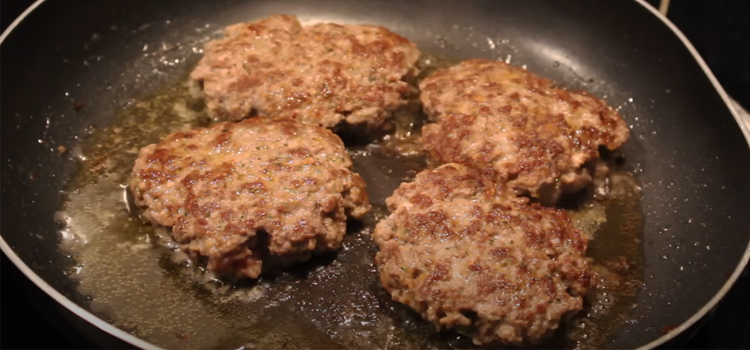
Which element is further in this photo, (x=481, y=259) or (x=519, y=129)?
(x=519, y=129)

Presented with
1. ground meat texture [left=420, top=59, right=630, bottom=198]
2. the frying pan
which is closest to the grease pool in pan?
the frying pan

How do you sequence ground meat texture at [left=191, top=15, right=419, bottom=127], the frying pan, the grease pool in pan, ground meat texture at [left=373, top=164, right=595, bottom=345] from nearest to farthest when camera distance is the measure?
ground meat texture at [left=373, top=164, right=595, bottom=345] → the grease pool in pan → the frying pan → ground meat texture at [left=191, top=15, right=419, bottom=127]

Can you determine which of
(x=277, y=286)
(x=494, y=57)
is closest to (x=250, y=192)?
(x=277, y=286)

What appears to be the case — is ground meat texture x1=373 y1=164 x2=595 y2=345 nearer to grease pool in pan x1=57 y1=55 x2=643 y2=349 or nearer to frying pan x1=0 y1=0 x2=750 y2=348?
grease pool in pan x1=57 y1=55 x2=643 y2=349

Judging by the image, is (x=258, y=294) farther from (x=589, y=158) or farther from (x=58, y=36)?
(x=58, y=36)

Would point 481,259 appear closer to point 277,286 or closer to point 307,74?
point 277,286

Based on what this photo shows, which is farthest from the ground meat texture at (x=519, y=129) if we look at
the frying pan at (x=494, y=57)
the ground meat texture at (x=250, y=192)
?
the ground meat texture at (x=250, y=192)
